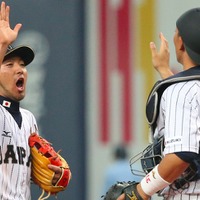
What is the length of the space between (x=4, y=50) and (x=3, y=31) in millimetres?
99

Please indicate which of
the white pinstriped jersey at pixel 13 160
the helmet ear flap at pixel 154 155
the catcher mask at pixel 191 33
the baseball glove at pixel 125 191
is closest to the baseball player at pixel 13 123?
the white pinstriped jersey at pixel 13 160

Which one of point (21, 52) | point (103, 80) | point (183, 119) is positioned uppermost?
point (103, 80)

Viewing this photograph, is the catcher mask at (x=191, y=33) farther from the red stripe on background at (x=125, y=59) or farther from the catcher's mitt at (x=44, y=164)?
the red stripe on background at (x=125, y=59)

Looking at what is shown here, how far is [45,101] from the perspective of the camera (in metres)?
9.32

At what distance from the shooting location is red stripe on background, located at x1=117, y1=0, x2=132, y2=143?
915 cm

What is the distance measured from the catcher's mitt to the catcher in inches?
27.8

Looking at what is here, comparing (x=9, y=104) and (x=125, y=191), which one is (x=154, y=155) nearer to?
(x=125, y=191)

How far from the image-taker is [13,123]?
18.0ft

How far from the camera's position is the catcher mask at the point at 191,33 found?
4840mm

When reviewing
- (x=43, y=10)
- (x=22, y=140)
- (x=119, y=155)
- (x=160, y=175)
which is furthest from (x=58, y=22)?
(x=160, y=175)

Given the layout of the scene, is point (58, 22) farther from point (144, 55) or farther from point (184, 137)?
point (184, 137)

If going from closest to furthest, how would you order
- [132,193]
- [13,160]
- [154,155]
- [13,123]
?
1. [132,193]
2. [154,155]
3. [13,160]
4. [13,123]

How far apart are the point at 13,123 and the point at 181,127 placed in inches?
45.3

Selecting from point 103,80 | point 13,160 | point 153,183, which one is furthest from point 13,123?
point 103,80
